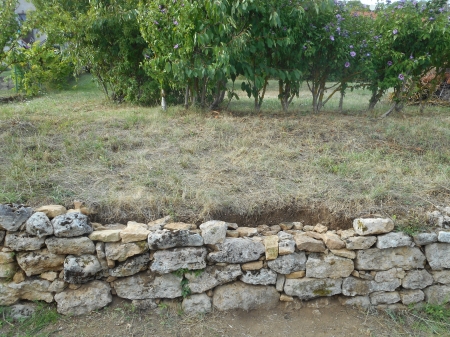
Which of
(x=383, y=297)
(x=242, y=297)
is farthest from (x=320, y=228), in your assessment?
(x=242, y=297)

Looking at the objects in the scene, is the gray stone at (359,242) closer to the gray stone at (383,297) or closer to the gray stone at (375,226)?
the gray stone at (375,226)

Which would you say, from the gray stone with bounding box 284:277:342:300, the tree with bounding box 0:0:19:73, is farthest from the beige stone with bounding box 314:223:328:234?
the tree with bounding box 0:0:19:73

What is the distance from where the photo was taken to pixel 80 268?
119 inches

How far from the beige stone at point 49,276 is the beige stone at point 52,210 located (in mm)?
432

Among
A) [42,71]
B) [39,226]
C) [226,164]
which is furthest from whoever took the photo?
[42,71]

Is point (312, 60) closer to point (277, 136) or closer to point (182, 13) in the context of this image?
point (277, 136)

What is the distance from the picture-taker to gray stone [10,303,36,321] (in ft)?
10.0

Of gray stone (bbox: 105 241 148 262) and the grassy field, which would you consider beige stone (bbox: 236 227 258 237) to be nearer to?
the grassy field

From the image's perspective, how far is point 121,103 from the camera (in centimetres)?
722

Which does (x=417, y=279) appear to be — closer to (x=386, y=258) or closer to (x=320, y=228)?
(x=386, y=258)

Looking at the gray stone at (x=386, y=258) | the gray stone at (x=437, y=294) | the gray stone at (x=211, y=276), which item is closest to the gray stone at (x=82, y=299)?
the gray stone at (x=211, y=276)

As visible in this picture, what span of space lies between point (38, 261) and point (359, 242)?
2491mm

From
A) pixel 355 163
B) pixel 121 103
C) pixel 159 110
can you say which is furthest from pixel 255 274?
pixel 121 103

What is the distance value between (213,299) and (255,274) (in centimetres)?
39
